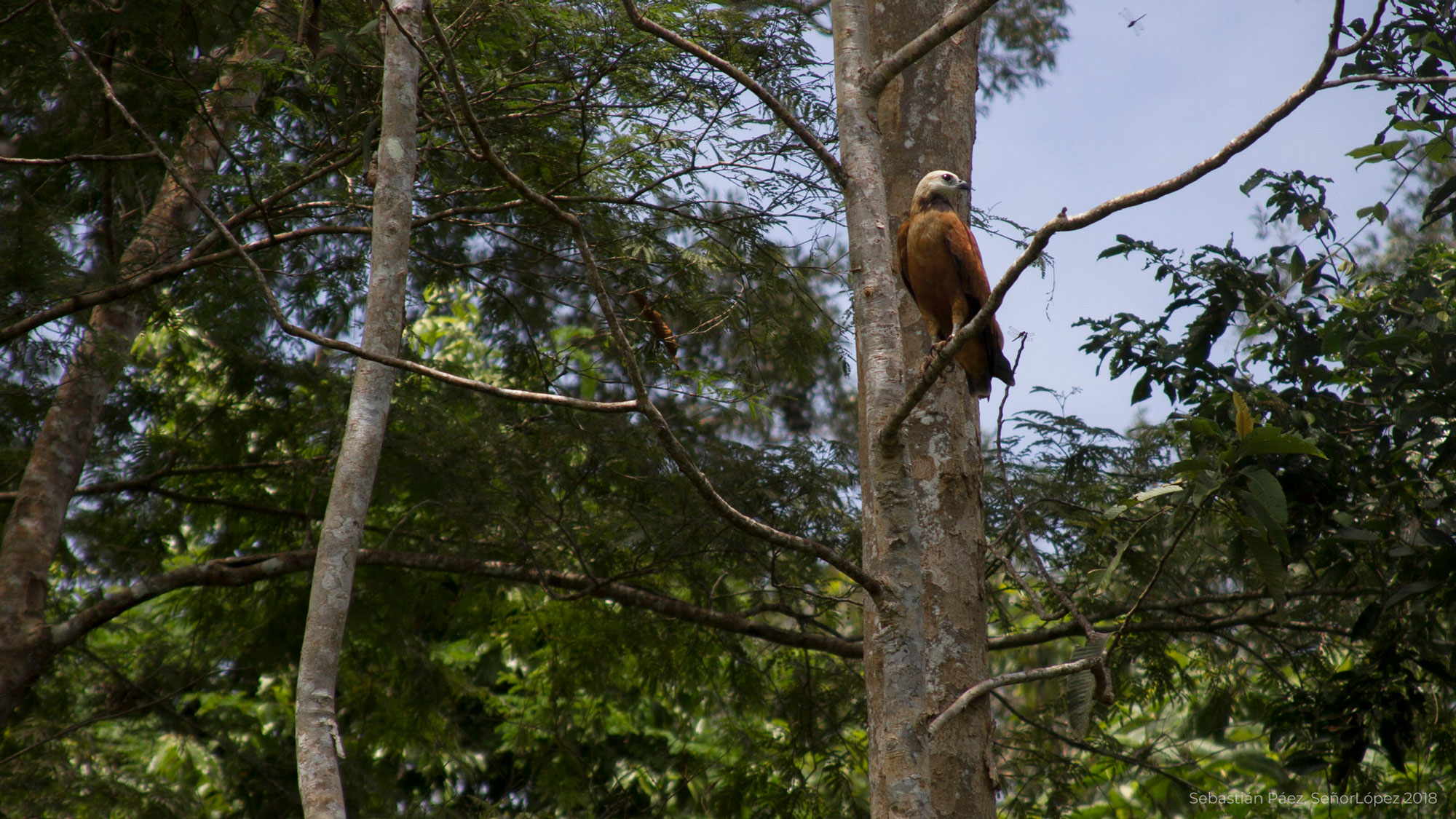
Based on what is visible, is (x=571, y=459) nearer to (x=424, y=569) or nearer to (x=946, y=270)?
(x=424, y=569)

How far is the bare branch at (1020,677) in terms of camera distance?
199 cm

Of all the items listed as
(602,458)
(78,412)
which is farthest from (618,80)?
(78,412)

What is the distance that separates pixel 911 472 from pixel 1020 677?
0.59 metres

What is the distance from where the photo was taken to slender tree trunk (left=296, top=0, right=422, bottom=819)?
92.1 inches

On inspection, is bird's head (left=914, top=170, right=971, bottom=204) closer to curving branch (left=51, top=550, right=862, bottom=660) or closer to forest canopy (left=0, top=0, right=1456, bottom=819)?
forest canopy (left=0, top=0, right=1456, bottom=819)

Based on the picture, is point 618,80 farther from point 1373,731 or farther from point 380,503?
point 1373,731

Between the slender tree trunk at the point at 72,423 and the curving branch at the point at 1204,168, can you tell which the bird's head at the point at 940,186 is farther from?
the slender tree trunk at the point at 72,423

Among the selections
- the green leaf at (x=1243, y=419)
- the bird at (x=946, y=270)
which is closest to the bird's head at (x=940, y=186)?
the bird at (x=946, y=270)

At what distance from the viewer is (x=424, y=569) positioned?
5.04m

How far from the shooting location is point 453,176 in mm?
5359

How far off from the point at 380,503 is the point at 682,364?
1.90 m

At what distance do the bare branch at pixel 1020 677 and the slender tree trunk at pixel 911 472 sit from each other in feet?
0.21

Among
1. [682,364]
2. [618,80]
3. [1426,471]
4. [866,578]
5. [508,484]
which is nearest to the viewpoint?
[866,578]

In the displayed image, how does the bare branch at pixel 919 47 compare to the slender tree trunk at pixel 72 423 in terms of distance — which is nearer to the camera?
the bare branch at pixel 919 47
